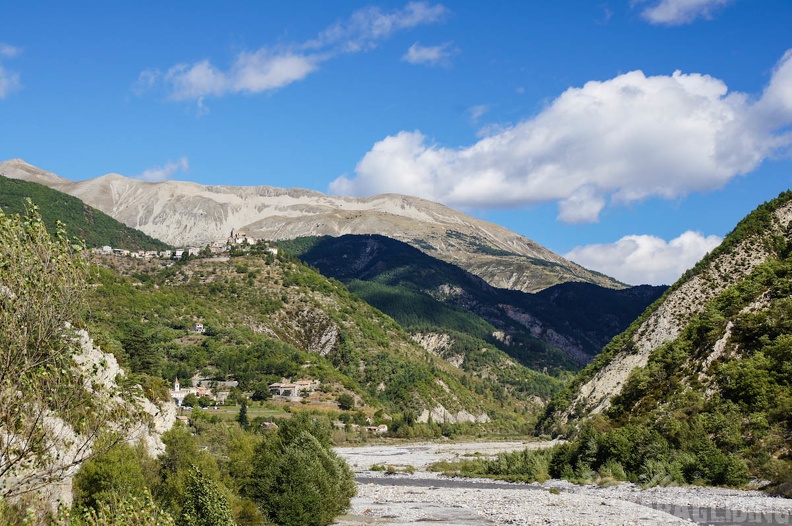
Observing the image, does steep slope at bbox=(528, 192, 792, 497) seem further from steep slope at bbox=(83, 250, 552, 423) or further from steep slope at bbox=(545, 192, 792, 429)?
steep slope at bbox=(83, 250, 552, 423)

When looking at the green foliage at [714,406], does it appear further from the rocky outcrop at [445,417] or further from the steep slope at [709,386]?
the rocky outcrop at [445,417]

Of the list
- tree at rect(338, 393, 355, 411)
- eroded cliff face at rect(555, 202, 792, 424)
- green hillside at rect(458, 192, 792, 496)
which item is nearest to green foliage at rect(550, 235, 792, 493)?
green hillside at rect(458, 192, 792, 496)

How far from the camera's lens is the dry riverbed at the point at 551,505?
1462 inches

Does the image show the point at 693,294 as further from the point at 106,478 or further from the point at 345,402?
the point at 106,478

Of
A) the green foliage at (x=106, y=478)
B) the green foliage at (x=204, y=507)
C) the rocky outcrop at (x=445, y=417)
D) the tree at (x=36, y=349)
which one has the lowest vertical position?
the rocky outcrop at (x=445, y=417)

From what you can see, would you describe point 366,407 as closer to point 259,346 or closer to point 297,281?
point 259,346

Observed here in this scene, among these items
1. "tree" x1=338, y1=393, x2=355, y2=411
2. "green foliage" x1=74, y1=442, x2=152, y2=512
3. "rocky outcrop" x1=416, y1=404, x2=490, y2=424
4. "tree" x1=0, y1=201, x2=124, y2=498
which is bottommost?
"rocky outcrop" x1=416, y1=404, x2=490, y2=424

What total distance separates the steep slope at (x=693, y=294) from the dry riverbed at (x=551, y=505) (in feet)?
89.1

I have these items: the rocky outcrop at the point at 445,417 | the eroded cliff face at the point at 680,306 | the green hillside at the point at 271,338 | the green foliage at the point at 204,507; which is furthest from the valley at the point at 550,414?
the green foliage at the point at 204,507

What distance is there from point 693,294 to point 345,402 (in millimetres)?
66582

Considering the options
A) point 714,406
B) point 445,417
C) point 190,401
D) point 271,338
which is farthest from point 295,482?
point 271,338

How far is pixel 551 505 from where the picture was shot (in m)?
45.8

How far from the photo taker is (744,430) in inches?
2029

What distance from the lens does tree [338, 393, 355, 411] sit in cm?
13300
